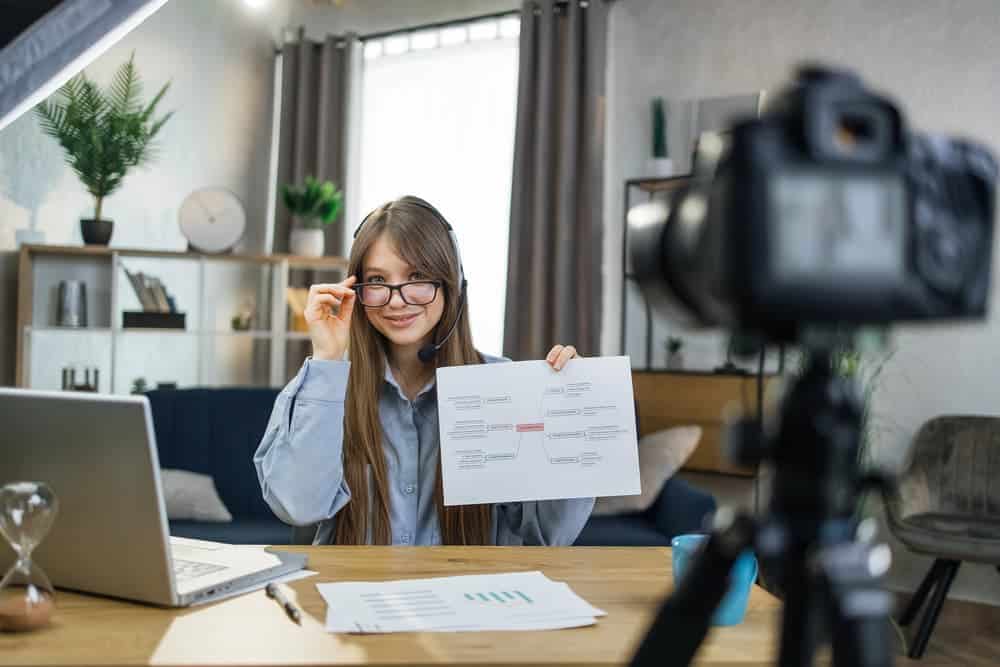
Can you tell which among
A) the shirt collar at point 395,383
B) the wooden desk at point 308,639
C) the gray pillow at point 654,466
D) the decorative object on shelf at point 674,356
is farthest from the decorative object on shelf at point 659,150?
the wooden desk at point 308,639

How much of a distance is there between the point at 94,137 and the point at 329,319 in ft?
9.64

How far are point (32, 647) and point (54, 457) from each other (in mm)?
199

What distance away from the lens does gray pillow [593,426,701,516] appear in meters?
3.54

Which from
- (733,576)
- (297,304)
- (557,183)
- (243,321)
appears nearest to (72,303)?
Result: (243,321)

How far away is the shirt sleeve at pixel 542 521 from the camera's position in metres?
1.68

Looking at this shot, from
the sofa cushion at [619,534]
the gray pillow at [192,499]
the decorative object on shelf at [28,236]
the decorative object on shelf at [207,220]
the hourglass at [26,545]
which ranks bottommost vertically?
the sofa cushion at [619,534]

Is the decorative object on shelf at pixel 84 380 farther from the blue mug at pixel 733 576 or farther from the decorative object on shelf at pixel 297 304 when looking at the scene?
the blue mug at pixel 733 576

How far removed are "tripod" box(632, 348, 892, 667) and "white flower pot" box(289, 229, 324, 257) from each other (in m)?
4.20

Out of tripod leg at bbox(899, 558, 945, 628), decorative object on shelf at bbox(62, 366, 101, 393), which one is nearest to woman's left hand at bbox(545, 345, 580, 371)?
tripod leg at bbox(899, 558, 945, 628)

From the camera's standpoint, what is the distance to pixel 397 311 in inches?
67.8

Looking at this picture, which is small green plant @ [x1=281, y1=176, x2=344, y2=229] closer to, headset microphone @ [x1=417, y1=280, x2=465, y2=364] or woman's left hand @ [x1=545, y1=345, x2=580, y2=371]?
headset microphone @ [x1=417, y1=280, x2=465, y2=364]

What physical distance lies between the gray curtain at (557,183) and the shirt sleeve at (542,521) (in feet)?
9.09

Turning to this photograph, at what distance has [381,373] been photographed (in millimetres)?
1795

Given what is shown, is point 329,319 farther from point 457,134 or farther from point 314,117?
point 314,117
